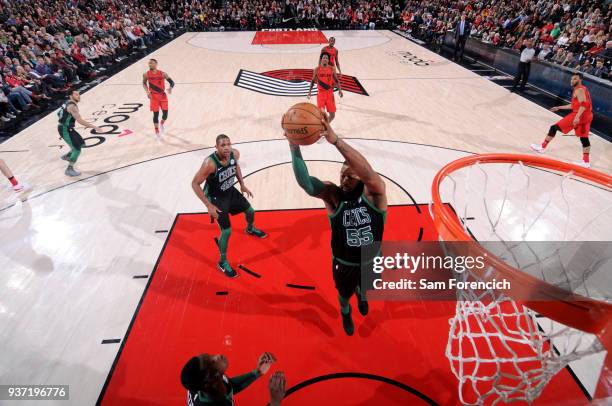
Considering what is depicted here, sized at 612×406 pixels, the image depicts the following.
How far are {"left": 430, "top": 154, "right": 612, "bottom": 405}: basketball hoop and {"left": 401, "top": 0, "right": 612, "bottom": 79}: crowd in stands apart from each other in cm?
696

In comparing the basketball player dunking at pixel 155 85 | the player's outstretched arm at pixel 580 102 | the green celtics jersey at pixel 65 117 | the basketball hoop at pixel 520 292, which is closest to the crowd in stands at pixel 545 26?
the player's outstretched arm at pixel 580 102

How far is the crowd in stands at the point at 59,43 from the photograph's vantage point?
994cm

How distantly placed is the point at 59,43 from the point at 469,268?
51.8 feet

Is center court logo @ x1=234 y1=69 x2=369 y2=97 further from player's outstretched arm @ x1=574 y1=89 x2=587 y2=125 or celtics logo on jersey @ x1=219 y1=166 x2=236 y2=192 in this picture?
celtics logo on jersey @ x1=219 y1=166 x2=236 y2=192

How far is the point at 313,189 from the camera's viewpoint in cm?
259

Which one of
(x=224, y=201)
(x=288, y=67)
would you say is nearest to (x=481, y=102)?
(x=288, y=67)

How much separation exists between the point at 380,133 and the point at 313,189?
5.94 meters

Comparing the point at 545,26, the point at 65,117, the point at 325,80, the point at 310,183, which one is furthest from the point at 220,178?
the point at 545,26

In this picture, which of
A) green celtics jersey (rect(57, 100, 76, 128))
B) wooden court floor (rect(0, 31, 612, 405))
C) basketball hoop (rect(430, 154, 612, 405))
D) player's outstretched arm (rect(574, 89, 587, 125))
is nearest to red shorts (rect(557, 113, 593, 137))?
player's outstretched arm (rect(574, 89, 587, 125))

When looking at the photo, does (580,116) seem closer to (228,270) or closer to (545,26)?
(228,270)

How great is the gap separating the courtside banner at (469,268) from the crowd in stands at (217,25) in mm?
8373

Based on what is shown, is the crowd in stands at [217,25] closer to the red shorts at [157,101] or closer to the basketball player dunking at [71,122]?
the red shorts at [157,101]

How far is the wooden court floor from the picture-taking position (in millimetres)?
3797

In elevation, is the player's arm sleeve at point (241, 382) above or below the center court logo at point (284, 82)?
above
